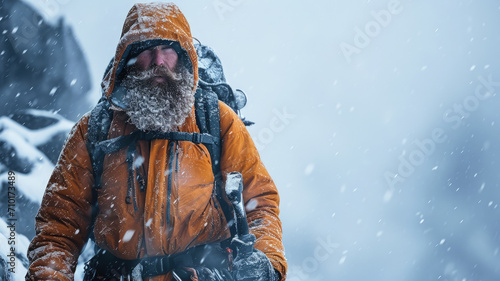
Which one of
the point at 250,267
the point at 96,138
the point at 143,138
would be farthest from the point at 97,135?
the point at 250,267

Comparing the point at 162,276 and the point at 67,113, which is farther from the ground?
the point at 162,276

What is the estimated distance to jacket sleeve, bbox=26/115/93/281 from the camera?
223 centimetres

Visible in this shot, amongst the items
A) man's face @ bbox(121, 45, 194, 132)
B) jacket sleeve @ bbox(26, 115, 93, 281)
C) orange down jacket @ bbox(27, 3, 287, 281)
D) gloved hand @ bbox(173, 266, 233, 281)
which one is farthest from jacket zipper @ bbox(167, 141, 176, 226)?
jacket sleeve @ bbox(26, 115, 93, 281)

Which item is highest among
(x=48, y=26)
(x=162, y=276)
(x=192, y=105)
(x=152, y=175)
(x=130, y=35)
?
(x=130, y=35)

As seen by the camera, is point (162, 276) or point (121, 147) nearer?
point (162, 276)

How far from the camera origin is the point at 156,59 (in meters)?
2.43

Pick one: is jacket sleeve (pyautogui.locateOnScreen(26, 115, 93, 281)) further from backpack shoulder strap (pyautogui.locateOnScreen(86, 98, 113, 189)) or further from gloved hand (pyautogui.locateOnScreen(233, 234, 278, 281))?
gloved hand (pyautogui.locateOnScreen(233, 234, 278, 281))

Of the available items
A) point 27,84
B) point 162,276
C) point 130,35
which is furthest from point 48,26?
point 162,276

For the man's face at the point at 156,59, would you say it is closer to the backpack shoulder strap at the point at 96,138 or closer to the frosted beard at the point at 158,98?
the frosted beard at the point at 158,98

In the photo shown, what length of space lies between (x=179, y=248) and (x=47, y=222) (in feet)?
2.66

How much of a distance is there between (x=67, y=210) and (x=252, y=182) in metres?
1.09

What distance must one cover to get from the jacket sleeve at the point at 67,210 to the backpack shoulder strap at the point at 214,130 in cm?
70

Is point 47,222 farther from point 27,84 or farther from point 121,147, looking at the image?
point 27,84

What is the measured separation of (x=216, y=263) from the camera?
2203 mm
